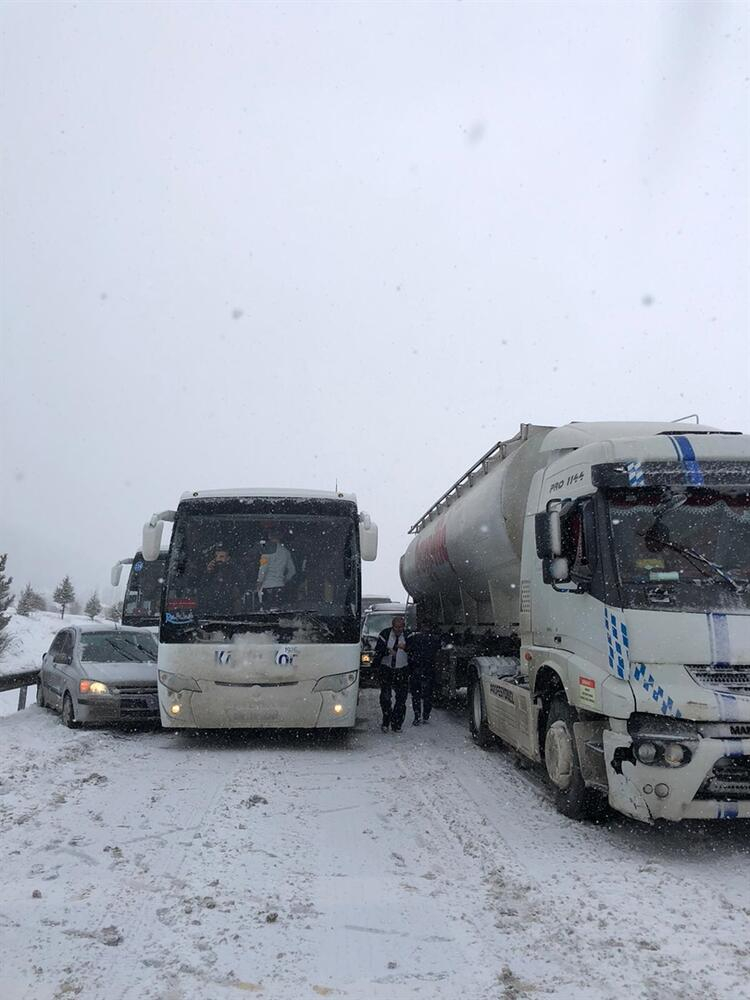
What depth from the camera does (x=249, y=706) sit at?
31.6ft

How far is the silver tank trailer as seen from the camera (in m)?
9.57

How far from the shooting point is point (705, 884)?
5281 millimetres

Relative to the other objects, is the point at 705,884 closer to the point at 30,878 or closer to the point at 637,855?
the point at 637,855

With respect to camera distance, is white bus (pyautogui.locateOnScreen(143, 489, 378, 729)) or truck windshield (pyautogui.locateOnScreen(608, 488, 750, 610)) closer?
truck windshield (pyautogui.locateOnScreen(608, 488, 750, 610))

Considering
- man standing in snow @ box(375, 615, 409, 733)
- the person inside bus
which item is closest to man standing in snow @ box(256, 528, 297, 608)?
the person inside bus

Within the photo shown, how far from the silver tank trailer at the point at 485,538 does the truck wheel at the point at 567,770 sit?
2393mm

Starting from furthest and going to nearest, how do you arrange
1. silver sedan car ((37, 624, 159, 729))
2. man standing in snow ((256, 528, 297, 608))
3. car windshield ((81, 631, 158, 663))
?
car windshield ((81, 631, 158, 663)) < silver sedan car ((37, 624, 159, 729)) < man standing in snow ((256, 528, 297, 608))

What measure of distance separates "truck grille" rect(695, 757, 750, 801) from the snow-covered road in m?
0.51

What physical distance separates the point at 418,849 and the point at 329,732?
6.10m

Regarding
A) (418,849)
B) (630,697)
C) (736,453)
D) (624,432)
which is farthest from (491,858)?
(624,432)

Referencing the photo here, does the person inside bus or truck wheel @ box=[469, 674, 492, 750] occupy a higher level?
the person inside bus

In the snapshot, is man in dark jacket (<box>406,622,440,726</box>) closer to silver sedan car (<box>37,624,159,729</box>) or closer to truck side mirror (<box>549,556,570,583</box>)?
silver sedan car (<box>37,624,159,729</box>)

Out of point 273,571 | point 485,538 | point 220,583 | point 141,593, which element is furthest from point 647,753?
point 141,593

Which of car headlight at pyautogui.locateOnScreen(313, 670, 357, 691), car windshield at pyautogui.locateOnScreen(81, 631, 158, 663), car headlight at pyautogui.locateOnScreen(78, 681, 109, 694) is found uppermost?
car windshield at pyautogui.locateOnScreen(81, 631, 158, 663)
